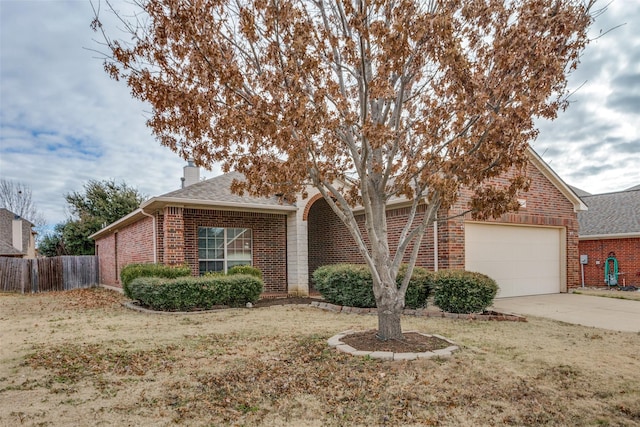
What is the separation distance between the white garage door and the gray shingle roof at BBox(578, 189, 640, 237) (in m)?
5.48

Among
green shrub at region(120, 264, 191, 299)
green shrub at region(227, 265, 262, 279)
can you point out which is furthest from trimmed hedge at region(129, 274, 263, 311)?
green shrub at region(227, 265, 262, 279)

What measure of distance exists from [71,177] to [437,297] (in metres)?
30.1

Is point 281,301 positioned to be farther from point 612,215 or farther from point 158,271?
point 612,215

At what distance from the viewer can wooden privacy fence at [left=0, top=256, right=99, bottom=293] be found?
18438 millimetres

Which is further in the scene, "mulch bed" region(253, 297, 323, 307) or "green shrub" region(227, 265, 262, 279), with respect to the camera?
"green shrub" region(227, 265, 262, 279)

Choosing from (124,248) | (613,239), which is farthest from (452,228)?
(124,248)

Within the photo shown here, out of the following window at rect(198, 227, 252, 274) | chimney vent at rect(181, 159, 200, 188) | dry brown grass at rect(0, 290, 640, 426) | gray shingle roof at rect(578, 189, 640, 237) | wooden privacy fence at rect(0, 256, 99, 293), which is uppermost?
chimney vent at rect(181, 159, 200, 188)

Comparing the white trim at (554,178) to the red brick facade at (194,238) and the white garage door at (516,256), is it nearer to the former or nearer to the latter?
the white garage door at (516,256)

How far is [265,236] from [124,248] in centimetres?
714

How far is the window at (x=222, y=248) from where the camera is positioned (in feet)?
40.0

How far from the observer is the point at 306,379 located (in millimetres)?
4359

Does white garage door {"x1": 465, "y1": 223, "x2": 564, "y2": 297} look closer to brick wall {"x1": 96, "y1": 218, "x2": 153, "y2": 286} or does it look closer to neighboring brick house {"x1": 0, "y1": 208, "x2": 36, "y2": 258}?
brick wall {"x1": 96, "y1": 218, "x2": 153, "y2": 286}

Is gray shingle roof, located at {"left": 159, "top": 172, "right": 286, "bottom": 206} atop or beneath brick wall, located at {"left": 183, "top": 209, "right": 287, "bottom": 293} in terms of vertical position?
atop

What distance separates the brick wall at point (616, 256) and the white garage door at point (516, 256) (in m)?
5.44
